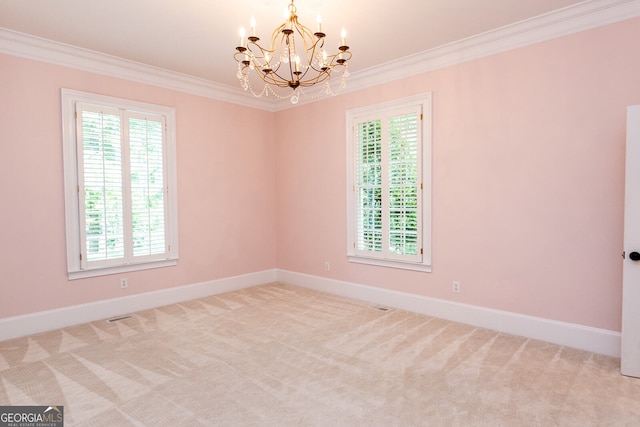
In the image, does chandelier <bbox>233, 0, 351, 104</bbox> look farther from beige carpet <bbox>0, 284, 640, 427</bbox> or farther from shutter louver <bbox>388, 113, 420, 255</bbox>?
beige carpet <bbox>0, 284, 640, 427</bbox>

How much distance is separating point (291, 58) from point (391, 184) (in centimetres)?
218

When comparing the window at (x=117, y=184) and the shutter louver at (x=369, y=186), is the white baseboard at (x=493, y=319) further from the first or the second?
the window at (x=117, y=184)

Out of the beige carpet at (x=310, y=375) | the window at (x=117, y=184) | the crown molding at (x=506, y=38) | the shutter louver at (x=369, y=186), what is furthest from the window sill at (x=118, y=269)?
the crown molding at (x=506, y=38)

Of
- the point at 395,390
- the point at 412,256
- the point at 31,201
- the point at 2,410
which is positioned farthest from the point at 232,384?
the point at 31,201

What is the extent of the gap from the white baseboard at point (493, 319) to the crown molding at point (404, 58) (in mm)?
2521

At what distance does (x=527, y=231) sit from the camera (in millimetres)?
3447

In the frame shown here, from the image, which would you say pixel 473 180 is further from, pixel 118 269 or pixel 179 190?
pixel 118 269

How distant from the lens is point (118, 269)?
167 inches

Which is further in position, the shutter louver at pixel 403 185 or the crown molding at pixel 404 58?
the shutter louver at pixel 403 185

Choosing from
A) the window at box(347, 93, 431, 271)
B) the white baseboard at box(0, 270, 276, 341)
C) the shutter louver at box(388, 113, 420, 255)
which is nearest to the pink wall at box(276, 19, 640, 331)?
the window at box(347, 93, 431, 271)

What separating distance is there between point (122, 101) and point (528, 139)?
4.27 metres

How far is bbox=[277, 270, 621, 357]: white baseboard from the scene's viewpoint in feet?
10.2

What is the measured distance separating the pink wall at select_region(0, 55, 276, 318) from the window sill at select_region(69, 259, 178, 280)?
62 millimetres

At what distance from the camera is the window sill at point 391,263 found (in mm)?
4188
